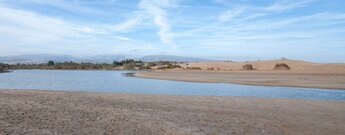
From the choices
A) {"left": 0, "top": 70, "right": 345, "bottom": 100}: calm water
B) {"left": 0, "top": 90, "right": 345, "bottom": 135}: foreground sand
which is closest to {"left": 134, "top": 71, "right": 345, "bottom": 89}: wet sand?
{"left": 0, "top": 70, "right": 345, "bottom": 100}: calm water

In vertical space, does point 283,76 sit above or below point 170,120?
above

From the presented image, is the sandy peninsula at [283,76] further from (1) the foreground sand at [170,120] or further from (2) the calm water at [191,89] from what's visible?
(1) the foreground sand at [170,120]

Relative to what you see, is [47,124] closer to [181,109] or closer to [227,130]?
[227,130]

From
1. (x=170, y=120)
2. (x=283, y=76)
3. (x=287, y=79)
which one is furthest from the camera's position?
(x=283, y=76)

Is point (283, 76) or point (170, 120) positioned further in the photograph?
point (283, 76)

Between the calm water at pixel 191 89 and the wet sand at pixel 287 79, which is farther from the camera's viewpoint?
the wet sand at pixel 287 79

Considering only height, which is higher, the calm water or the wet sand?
the wet sand

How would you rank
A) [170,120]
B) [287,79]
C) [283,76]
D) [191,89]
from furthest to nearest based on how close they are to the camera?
[283,76], [287,79], [191,89], [170,120]

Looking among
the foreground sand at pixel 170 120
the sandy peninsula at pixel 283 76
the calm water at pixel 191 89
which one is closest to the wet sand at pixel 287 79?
the sandy peninsula at pixel 283 76

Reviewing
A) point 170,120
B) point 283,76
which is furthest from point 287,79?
point 170,120

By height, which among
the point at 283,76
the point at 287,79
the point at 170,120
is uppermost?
the point at 283,76

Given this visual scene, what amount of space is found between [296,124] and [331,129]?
1.13 meters

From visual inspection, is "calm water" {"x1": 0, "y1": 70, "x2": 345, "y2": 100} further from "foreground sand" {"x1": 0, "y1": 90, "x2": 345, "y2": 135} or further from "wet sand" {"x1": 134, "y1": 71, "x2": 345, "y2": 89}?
"foreground sand" {"x1": 0, "y1": 90, "x2": 345, "y2": 135}

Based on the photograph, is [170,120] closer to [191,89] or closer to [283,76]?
[191,89]
